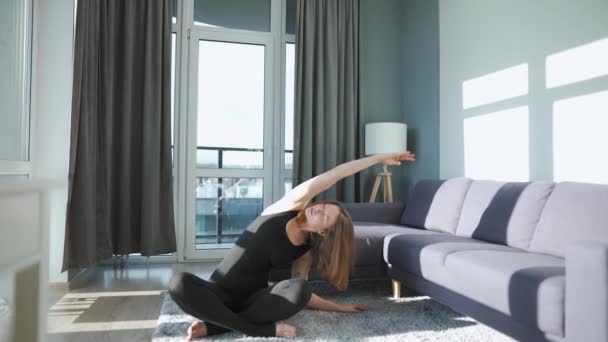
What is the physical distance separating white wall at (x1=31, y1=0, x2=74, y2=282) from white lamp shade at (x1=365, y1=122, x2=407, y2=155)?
246cm

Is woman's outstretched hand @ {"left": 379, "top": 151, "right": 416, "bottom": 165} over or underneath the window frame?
underneath

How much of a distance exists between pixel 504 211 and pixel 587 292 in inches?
47.4

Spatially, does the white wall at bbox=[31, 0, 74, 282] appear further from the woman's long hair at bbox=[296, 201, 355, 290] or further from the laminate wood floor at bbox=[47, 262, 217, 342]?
the woman's long hair at bbox=[296, 201, 355, 290]

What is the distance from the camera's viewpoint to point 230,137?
406cm

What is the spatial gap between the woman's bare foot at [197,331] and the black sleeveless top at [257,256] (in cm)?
20

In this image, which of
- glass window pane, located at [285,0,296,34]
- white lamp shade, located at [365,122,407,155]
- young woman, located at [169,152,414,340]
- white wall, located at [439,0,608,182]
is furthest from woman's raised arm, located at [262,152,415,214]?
glass window pane, located at [285,0,296,34]

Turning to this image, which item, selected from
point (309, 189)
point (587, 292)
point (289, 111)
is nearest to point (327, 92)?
point (289, 111)

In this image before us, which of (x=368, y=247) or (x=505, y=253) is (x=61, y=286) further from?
(x=505, y=253)

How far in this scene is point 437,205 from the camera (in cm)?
310

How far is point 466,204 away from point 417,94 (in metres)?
1.61

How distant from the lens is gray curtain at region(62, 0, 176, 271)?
337 centimetres

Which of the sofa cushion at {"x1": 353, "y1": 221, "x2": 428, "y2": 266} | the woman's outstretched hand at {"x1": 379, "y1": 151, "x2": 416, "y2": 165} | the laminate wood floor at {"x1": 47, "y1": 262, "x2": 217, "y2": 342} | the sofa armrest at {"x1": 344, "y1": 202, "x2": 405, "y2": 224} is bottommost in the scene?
the laminate wood floor at {"x1": 47, "y1": 262, "x2": 217, "y2": 342}

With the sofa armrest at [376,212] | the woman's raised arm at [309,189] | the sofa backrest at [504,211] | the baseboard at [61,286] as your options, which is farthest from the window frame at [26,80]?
the sofa backrest at [504,211]

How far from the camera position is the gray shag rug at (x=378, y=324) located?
6.48ft
